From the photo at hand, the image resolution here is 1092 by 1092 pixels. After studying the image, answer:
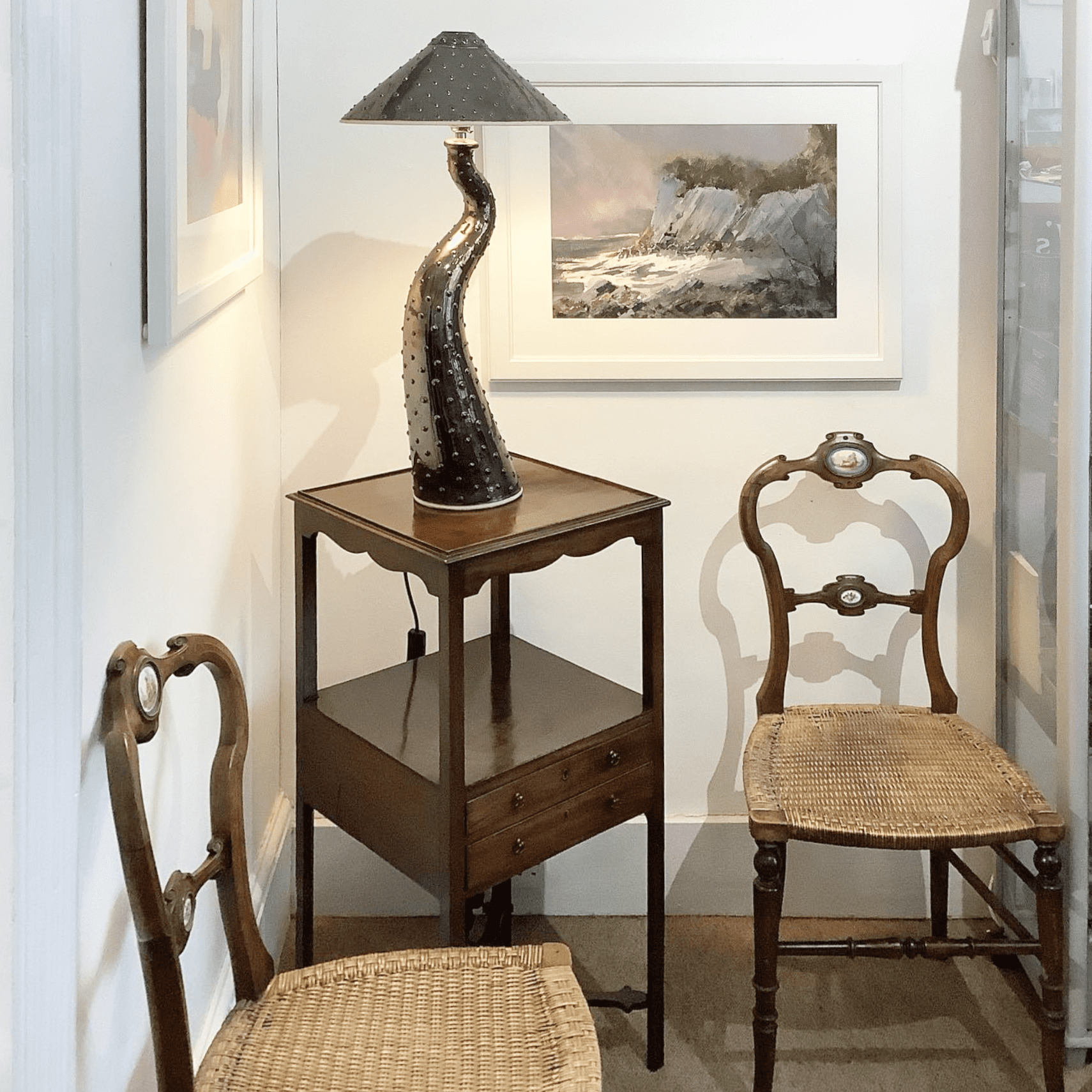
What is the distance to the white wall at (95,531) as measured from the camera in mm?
1252

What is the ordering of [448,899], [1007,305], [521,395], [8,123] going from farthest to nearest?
1. [521,395]
2. [1007,305]
3. [448,899]
4. [8,123]

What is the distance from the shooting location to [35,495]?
126 cm

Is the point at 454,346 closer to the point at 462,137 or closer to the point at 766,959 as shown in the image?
the point at 462,137

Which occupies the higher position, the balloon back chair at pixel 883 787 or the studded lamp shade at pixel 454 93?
the studded lamp shade at pixel 454 93

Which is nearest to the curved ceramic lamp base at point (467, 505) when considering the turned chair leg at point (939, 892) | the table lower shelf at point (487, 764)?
the table lower shelf at point (487, 764)

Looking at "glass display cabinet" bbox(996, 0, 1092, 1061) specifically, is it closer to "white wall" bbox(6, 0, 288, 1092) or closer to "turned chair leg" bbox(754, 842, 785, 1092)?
"turned chair leg" bbox(754, 842, 785, 1092)

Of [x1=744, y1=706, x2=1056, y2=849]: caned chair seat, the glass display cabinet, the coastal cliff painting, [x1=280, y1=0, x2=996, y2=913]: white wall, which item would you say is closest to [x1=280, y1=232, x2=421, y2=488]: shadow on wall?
[x1=280, y1=0, x2=996, y2=913]: white wall

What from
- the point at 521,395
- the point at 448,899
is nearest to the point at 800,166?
the point at 521,395

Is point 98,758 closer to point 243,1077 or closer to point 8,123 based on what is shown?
point 243,1077

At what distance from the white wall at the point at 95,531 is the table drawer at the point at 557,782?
0.42 meters

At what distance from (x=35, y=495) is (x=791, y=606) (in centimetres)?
155

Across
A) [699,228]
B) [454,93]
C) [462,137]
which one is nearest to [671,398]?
[699,228]

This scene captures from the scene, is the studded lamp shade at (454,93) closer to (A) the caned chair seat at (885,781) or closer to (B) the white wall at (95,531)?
(B) the white wall at (95,531)

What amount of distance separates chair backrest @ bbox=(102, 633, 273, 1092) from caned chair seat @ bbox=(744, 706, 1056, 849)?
842 millimetres
